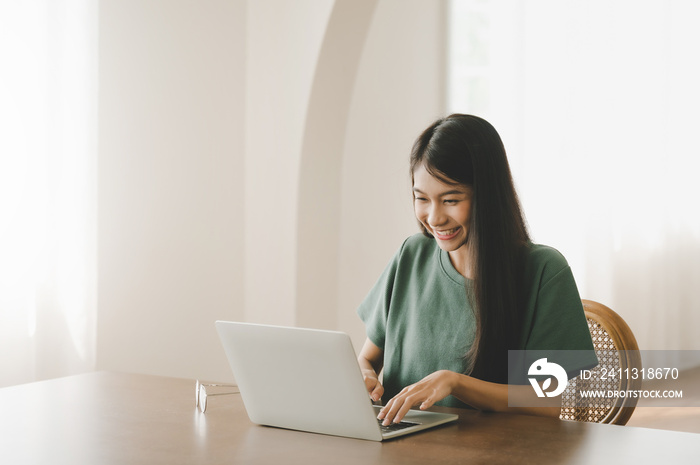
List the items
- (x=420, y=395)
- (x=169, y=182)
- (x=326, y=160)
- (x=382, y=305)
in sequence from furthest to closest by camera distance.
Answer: (x=326, y=160) → (x=169, y=182) → (x=382, y=305) → (x=420, y=395)

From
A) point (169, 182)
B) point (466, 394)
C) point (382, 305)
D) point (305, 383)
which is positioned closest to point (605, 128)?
point (169, 182)

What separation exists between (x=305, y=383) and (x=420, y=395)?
0.23 metres

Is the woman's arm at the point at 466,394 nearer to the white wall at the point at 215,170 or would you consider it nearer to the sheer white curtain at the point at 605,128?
the white wall at the point at 215,170

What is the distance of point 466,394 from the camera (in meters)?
1.73

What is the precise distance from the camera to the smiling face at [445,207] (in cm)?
188

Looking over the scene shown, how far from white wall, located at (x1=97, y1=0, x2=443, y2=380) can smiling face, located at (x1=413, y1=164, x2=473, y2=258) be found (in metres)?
1.65

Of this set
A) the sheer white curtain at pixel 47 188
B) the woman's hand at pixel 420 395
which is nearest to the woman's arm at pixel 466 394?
the woman's hand at pixel 420 395

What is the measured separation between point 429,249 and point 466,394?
0.50m

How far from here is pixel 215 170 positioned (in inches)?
139

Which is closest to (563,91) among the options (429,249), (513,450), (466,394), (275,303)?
(275,303)

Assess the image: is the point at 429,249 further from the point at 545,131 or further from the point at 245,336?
the point at 545,131

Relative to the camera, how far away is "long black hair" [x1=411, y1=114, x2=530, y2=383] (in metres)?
1.84

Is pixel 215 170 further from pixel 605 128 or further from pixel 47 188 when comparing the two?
pixel 605 128

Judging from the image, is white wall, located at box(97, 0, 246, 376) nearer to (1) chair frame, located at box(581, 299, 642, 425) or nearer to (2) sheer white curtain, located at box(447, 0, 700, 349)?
(2) sheer white curtain, located at box(447, 0, 700, 349)
